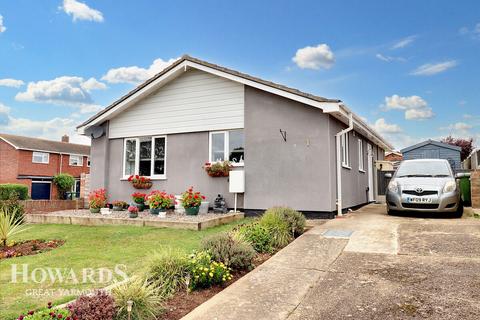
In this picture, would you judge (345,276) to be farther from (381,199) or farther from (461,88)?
(461,88)

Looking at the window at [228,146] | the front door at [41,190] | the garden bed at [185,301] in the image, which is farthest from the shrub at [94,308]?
the front door at [41,190]

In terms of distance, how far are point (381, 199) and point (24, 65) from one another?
17.5 meters

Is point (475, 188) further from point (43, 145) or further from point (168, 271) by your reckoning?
point (43, 145)

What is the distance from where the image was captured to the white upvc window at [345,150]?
10.4m

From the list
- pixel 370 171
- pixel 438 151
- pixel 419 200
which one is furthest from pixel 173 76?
pixel 438 151

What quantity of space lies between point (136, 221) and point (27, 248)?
286 centimetres

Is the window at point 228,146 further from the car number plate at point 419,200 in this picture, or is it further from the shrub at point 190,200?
the car number plate at point 419,200

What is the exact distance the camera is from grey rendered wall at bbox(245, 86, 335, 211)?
9.05 m

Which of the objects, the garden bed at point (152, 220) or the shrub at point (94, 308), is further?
the garden bed at point (152, 220)

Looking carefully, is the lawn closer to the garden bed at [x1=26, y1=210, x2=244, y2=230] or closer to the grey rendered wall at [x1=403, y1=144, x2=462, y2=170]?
the garden bed at [x1=26, y1=210, x2=244, y2=230]

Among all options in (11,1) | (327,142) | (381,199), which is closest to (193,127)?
(327,142)

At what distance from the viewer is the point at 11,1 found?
10133 mm

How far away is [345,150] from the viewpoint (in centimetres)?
1087

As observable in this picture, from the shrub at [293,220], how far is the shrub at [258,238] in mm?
910
